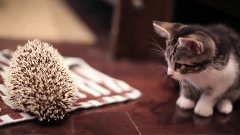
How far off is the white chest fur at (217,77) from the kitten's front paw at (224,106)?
109 millimetres

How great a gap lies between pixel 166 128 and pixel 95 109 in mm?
265

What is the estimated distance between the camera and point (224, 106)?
4.72 feet

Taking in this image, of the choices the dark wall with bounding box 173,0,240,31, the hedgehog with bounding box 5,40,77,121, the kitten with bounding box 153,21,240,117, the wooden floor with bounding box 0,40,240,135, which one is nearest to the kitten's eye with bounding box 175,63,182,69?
the kitten with bounding box 153,21,240,117

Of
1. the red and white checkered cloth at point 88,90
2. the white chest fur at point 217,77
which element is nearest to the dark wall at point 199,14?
the red and white checkered cloth at point 88,90

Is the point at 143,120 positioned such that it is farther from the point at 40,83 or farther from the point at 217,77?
the point at 40,83

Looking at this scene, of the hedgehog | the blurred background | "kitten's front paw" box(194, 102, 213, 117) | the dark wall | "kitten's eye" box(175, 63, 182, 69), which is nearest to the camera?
the hedgehog

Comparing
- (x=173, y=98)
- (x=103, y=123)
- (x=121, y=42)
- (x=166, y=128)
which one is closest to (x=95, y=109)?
(x=103, y=123)

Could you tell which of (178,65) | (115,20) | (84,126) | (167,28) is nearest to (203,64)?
(178,65)

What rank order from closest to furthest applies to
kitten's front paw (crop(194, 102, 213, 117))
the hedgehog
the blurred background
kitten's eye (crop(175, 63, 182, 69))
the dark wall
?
the hedgehog
kitten's eye (crop(175, 63, 182, 69))
kitten's front paw (crop(194, 102, 213, 117))
the blurred background
the dark wall

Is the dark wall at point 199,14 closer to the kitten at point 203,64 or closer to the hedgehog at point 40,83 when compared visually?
the kitten at point 203,64

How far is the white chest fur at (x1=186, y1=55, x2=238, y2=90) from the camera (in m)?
1.27

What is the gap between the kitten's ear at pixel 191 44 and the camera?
45.8 inches

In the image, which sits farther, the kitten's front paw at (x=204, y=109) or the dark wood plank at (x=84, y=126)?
the kitten's front paw at (x=204, y=109)

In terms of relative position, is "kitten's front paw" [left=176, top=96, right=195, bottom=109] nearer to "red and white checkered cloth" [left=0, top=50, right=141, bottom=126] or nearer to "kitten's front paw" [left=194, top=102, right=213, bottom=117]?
"kitten's front paw" [left=194, top=102, right=213, bottom=117]
